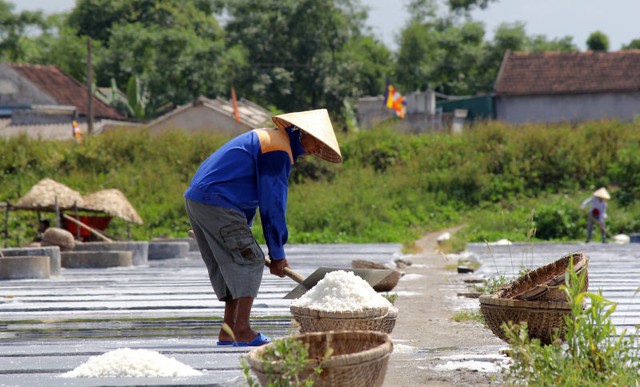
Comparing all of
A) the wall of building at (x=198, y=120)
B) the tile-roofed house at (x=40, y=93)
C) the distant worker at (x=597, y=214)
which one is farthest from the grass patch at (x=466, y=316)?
the tile-roofed house at (x=40, y=93)

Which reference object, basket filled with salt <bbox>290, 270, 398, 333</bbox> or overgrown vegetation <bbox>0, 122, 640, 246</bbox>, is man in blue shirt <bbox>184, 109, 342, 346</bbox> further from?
overgrown vegetation <bbox>0, 122, 640, 246</bbox>

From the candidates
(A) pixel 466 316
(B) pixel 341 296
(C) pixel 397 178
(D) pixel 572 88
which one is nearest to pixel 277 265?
(B) pixel 341 296

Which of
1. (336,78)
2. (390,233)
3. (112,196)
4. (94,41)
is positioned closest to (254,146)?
(112,196)

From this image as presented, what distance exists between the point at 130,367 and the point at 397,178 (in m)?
21.6

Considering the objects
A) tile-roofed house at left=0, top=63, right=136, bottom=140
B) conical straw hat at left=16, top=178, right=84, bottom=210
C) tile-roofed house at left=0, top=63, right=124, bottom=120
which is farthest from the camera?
tile-roofed house at left=0, top=63, right=124, bottom=120

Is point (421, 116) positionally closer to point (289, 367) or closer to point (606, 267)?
point (606, 267)

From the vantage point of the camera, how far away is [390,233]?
877 inches

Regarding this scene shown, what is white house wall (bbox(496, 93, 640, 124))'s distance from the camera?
36.1 metres

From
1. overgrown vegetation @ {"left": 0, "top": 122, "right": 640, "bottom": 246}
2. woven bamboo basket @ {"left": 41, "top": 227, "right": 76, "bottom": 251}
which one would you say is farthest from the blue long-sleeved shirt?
overgrown vegetation @ {"left": 0, "top": 122, "right": 640, "bottom": 246}

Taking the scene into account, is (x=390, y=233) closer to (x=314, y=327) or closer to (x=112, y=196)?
(x=112, y=196)

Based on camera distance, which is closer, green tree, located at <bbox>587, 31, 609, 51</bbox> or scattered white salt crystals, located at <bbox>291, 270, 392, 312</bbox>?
scattered white salt crystals, located at <bbox>291, 270, 392, 312</bbox>

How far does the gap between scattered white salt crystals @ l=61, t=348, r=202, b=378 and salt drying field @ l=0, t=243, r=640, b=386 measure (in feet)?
0.09

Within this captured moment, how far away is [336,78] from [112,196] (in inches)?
1061

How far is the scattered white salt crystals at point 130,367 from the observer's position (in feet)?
15.1
